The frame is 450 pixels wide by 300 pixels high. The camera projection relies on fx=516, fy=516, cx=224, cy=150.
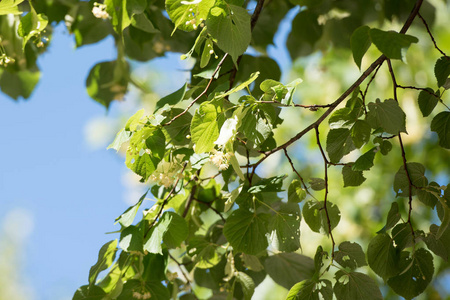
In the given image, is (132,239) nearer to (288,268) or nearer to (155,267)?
(155,267)

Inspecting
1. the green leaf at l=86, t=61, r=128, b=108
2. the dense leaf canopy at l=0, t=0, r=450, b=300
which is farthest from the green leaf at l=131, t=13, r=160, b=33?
the green leaf at l=86, t=61, r=128, b=108

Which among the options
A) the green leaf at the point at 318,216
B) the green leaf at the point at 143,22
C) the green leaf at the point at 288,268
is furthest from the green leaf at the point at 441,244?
the green leaf at the point at 143,22

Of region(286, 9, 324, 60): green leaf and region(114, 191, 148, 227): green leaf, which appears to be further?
region(286, 9, 324, 60): green leaf

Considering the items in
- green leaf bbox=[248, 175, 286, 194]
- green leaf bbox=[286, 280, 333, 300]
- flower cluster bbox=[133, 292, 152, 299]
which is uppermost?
green leaf bbox=[248, 175, 286, 194]

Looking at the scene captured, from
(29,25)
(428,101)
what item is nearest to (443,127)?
(428,101)

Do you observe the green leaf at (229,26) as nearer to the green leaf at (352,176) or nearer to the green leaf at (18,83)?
the green leaf at (352,176)

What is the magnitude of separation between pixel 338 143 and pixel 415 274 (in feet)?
0.56

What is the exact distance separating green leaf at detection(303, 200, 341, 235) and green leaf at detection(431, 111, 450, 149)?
0.14 m

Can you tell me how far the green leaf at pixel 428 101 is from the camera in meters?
0.57

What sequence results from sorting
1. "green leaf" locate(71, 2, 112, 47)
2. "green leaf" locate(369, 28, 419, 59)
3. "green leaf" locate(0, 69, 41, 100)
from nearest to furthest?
1. "green leaf" locate(369, 28, 419, 59)
2. "green leaf" locate(71, 2, 112, 47)
3. "green leaf" locate(0, 69, 41, 100)

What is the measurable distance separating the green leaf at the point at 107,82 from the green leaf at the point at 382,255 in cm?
53

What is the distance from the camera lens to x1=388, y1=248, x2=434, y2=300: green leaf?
1.90ft

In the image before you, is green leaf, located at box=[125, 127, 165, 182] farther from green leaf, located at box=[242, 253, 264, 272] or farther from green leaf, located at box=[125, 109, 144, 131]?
green leaf, located at box=[242, 253, 264, 272]

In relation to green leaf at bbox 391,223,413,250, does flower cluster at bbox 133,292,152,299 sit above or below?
below
